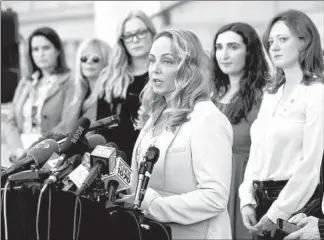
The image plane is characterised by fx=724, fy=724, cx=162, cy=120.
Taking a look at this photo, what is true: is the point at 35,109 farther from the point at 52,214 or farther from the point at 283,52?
the point at 52,214

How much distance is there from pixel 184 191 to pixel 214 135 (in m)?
0.28

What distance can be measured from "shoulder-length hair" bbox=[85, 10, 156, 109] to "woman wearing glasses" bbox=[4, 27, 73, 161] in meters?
0.50

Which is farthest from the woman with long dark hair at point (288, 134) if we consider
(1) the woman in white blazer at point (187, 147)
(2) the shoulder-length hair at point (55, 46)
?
(2) the shoulder-length hair at point (55, 46)

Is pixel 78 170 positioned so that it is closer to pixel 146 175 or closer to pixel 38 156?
pixel 38 156

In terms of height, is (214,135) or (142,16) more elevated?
(142,16)

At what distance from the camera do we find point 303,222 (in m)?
3.19

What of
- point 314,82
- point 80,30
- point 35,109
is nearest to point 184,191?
point 314,82

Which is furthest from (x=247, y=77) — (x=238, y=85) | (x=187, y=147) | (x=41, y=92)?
(x=41, y=92)

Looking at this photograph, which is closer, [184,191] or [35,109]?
[184,191]

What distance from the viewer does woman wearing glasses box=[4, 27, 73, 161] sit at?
5.16 metres

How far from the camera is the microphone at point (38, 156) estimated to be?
268 cm

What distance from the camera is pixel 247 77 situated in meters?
4.29

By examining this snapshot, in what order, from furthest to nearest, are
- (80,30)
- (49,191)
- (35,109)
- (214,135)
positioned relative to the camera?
(80,30) → (35,109) → (214,135) → (49,191)

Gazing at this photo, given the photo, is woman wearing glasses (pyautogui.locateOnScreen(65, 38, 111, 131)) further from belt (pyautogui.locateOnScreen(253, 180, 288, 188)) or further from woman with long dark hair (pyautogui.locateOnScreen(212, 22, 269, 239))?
belt (pyautogui.locateOnScreen(253, 180, 288, 188))
